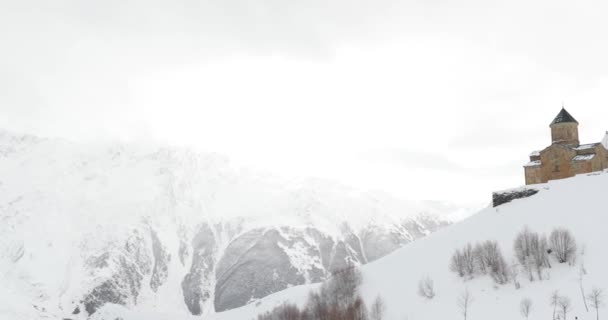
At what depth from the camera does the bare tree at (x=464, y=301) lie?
6674cm

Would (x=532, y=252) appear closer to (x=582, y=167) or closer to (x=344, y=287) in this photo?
(x=344, y=287)

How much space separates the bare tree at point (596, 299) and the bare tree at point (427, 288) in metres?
20.9

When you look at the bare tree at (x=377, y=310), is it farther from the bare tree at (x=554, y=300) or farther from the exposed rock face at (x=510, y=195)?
the exposed rock face at (x=510, y=195)

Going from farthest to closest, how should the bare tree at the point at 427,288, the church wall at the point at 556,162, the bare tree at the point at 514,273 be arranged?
the church wall at the point at 556,162 < the bare tree at the point at 427,288 < the bare tree at the point at 514,273

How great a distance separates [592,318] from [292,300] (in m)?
68.9

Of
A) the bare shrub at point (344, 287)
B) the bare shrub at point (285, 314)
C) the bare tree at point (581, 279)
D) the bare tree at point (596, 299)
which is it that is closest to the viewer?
the bare tree at point (596, 299)

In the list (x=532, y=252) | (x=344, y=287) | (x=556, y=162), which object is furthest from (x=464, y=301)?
(x=556, y=162)

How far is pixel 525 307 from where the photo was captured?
201 feet

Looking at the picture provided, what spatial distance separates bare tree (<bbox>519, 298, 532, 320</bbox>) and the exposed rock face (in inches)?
1260

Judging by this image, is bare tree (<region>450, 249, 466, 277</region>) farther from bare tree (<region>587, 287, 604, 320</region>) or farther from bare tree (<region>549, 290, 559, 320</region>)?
bare tree (<region>587, 287, 604, 320</region>)

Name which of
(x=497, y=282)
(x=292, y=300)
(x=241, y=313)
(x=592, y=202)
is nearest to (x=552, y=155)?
(x=592, y=202)

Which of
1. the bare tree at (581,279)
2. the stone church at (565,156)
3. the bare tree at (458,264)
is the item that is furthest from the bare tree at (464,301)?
the stone church at (565,156)

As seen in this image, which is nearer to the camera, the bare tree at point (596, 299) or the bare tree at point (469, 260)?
the bare tree at point (596, 299)

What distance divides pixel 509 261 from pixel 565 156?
36355 millimetres
